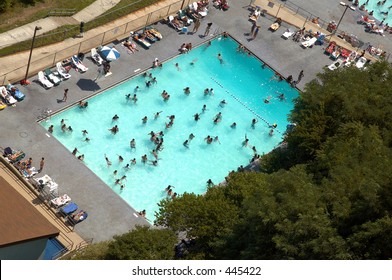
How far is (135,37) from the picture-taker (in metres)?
62.3

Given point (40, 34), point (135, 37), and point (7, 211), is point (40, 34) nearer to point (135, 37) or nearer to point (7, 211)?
point (135, 37)

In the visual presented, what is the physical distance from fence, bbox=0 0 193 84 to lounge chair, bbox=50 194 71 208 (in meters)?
11.5

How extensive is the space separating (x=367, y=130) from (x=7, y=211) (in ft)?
72.8

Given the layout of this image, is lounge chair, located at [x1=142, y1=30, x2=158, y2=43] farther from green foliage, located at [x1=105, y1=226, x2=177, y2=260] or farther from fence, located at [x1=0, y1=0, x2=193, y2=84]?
green foliage, located at [x1=105, y1=226, x2=177, y2=260]

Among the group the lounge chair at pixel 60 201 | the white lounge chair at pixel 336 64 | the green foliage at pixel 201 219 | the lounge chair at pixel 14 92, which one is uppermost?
the green foliage at pixel 201 219

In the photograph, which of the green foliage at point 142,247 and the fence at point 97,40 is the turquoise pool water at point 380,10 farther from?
the green foliage at point 142,247

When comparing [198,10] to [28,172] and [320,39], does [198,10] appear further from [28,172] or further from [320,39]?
[28,172]

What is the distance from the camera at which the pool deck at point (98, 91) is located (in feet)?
160

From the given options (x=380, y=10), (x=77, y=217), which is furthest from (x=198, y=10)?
(x=77, y=217)

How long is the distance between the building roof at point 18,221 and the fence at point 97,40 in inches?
562

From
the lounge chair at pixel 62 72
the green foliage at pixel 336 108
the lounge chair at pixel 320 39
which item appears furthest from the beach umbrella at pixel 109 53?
the lounge chair at pixel 320 39

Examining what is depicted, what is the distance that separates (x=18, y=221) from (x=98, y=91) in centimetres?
1788

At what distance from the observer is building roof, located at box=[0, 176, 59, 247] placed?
4050cm
